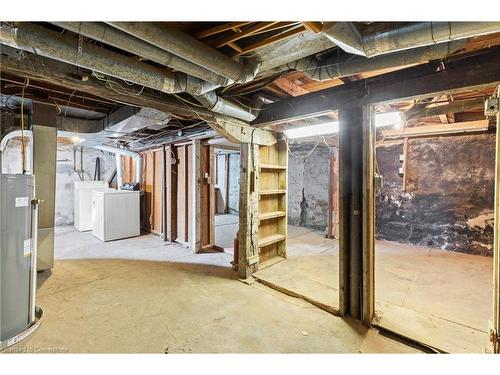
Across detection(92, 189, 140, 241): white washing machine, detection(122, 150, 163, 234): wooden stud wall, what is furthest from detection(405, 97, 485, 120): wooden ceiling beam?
detection(92, 189, 140, 241): white washing machine

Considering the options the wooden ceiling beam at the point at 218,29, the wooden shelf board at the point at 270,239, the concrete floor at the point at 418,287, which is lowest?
the concrete floor at the point at 418,287

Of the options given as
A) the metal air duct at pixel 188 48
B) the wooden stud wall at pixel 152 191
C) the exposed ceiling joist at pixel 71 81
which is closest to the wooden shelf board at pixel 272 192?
the exposed ceiling joist at pixel 71 81

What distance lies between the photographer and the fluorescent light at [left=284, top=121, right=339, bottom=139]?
327 centimetres

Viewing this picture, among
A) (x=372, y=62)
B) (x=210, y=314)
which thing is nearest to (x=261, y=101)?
(x=372, y=62)

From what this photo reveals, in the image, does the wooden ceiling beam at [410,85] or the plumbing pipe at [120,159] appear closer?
the wooden ceiling beam at [410,85]

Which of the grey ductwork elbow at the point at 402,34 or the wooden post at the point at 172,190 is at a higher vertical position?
the grey ductwork elbow at the point at 402,34

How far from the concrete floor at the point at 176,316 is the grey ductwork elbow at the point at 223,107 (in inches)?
80.7

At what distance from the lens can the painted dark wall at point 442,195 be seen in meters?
4.15

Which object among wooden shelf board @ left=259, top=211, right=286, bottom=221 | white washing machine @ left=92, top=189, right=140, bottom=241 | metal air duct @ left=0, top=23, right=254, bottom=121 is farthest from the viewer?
white washing machine @ left=92, top=189, right=140, bottom=241

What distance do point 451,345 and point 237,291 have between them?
1945 mm

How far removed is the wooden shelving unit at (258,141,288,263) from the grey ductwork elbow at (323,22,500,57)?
7.35 feet

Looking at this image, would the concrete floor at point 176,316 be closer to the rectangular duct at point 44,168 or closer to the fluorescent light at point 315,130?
the rectangular duct at point 44,168

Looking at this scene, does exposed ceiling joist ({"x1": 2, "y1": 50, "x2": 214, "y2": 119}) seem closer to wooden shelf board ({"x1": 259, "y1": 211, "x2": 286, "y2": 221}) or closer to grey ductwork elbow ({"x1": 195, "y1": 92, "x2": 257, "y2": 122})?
grey ductwork elbow ({"x1": 195, "y1": 92, "x2": 257, "y2": 122})

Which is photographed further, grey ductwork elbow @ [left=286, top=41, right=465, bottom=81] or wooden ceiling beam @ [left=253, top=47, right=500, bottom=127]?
wooden ceiling beam @ [left=253, top=47, right=500, bottom=127]
